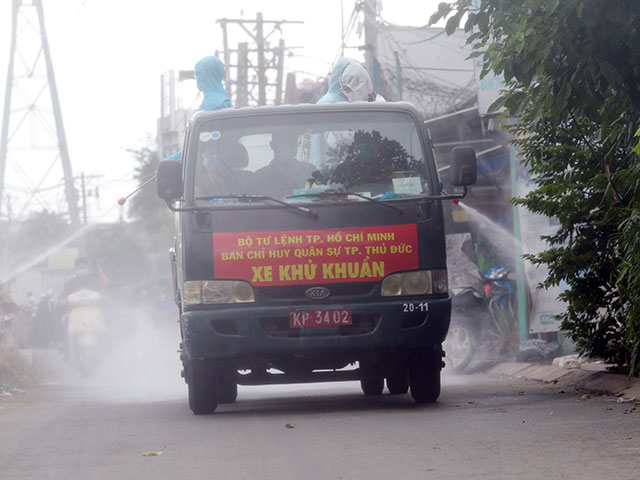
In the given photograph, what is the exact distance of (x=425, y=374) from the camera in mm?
8586

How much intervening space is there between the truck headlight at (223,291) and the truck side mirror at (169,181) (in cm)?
72

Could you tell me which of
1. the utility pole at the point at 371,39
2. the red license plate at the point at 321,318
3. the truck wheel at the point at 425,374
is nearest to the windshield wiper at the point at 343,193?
the red license plate at the point at 321,318

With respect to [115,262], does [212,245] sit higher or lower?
higher

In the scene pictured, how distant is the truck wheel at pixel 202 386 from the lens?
8.30 m

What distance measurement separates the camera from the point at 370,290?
797 cm

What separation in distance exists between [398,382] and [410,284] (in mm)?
2298

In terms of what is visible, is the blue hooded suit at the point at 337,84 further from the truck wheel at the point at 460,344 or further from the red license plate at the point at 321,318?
the truck wheel at the point at 460,344

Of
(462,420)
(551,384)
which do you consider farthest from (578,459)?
(551,384)

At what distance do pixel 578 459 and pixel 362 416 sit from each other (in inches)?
107

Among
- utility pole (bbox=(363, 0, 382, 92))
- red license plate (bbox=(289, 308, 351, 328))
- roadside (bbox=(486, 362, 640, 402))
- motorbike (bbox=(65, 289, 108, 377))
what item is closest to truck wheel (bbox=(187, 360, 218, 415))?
red license plate (bbox=(289, 308, 351, 328))

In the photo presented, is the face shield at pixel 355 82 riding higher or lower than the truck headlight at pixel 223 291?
higher

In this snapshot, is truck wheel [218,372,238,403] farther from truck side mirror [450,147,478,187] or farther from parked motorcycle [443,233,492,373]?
parked motorcycle [443,233,492,373]

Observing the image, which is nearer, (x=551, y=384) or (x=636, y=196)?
(x=636, y=196)

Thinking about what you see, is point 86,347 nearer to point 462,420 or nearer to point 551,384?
point 551,384
